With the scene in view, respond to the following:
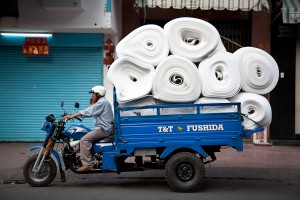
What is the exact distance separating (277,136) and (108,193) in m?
6.59

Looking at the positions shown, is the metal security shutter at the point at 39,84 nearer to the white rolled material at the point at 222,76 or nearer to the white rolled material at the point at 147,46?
the white rolled material at the point at 147,46

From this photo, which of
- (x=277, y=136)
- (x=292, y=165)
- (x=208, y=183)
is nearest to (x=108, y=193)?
(x=208, y=183)

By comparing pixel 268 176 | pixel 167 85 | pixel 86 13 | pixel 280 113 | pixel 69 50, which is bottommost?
pixel 268 176

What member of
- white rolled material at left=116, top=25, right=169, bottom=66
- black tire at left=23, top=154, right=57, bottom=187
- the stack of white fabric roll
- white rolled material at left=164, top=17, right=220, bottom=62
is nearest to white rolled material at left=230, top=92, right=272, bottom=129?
the stack of white fabric roll

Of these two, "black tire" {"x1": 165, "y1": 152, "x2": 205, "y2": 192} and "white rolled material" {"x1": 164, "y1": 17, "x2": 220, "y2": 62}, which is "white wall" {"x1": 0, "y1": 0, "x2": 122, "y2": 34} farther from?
"black tire" {"x1": 165, "y1": 152, "x2": 205, "y2": 192}

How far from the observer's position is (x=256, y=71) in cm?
718

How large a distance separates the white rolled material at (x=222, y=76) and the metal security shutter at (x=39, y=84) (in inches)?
214

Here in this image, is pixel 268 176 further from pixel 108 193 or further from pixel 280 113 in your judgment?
pixel 280 113

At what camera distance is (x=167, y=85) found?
22.9 feet

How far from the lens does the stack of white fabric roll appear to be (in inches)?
276

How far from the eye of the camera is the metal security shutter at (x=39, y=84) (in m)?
12.1

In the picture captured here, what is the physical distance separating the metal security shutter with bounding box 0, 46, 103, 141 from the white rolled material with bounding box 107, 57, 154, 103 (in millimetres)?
5009

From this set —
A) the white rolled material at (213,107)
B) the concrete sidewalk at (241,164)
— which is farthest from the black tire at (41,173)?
the white rolled material at (213,107)

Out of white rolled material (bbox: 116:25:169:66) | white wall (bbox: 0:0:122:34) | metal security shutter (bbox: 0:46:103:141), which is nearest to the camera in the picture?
white rolled material (bbox: 116:25:169:66)
